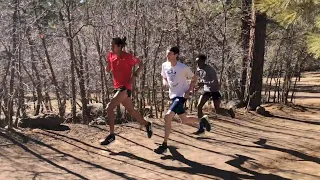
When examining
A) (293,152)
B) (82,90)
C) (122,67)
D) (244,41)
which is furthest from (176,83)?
(244,41)

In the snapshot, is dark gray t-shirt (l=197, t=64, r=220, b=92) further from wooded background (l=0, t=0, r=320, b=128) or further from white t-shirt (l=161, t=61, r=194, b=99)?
wooded background (l=0, t=0, r=320, b=128)

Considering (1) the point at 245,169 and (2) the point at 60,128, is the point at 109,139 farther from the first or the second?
(1) the point at 245,169

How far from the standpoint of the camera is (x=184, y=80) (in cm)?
653

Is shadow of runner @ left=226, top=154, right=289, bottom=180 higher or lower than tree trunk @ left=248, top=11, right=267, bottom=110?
lower

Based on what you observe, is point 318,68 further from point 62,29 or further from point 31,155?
point 31,155

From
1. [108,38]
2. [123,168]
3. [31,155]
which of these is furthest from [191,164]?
[108,38]

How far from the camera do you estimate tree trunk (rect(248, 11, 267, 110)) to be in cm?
1219

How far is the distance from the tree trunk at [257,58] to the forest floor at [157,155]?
3.25 m

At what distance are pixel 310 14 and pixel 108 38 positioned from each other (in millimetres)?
6049

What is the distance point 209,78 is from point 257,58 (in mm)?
4357

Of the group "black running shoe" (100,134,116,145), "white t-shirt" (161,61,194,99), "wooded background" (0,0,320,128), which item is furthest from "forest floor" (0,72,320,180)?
"wooded background" (0,0,320,128)

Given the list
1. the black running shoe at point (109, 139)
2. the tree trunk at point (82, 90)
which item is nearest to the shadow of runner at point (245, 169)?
the black running shoe at point (109, 139)

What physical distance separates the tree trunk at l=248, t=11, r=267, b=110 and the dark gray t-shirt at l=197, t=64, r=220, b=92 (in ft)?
13.4

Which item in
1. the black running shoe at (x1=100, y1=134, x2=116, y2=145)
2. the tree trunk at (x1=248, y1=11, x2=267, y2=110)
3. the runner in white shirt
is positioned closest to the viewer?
the runner in white shirt
